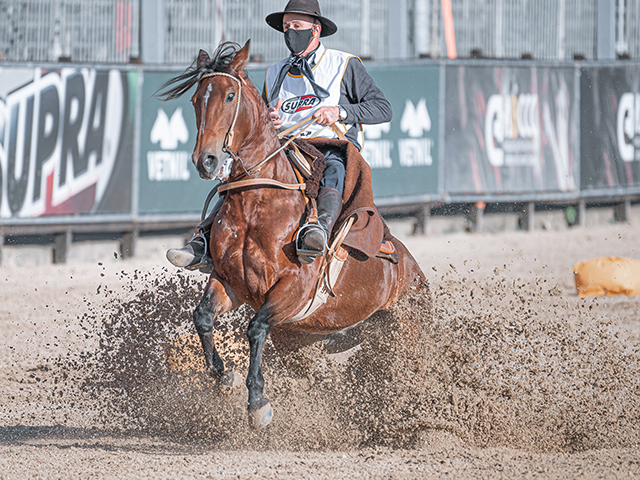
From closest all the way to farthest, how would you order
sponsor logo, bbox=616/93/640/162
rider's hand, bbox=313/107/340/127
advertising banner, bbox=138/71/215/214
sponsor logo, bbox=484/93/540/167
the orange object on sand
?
1. rider's hand, bbox=313/107/340/127
2. the orange object on sand
3. advertising banner, bbox=138/71/215/214
4. sponsor logo, bbox=484/93/540/167
5. sponsor logo, bbox=616/93/640/162

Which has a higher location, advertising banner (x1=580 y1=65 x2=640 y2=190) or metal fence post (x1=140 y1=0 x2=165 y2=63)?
metal fence post (x1=140 y1=0 x2=165 y2=63)

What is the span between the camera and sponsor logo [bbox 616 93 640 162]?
13.6 meters

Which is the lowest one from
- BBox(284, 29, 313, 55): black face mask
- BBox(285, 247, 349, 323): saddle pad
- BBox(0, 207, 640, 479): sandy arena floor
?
BBox(0, 207, 640, 479): sandy arena floor

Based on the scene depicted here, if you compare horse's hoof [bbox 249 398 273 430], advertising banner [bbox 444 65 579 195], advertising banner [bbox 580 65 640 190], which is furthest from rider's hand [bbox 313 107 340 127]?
advertising banner [bbox 580 65 640 190]

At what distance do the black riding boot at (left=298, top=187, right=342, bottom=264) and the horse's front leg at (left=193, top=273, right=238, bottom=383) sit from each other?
47 centimetres

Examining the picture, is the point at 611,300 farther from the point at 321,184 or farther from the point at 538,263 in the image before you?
the point at 321,184

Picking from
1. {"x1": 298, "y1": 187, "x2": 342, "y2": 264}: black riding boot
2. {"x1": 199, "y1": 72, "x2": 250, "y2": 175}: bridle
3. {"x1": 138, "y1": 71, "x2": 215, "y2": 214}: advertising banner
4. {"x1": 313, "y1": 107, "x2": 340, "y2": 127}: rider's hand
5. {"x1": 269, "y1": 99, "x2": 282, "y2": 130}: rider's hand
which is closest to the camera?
{"x1": 199, "y1": 72, "x2": 250, "y2": 175}: bridle

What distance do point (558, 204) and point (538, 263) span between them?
134 inches

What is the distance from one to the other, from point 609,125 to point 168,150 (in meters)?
7.69

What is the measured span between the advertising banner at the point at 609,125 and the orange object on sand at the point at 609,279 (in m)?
4.81

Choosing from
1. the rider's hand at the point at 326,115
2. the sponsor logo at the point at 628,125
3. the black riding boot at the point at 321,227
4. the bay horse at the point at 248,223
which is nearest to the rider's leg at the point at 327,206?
the black riding boot at the point at 321,227

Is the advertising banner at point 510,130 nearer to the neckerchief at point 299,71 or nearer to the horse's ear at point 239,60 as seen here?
the neckerchief at point 299,71

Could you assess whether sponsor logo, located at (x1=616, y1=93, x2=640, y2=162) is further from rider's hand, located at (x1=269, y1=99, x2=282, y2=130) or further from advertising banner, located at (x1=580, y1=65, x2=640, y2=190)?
rider's hand, located at (x1=269, y1=99, x2=282, y2=130)

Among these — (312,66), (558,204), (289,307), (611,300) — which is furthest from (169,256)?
(558,204)
